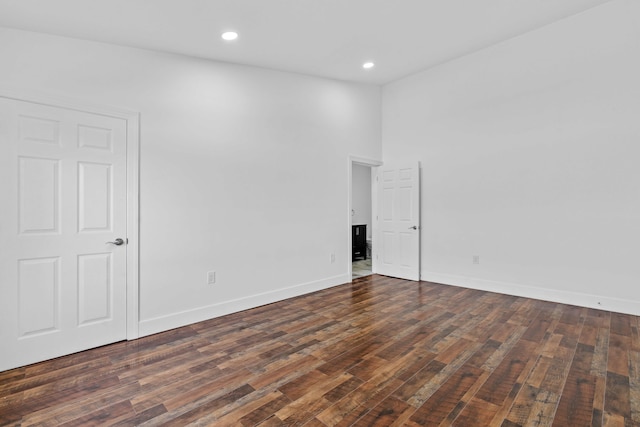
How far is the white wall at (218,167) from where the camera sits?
9.38 ft

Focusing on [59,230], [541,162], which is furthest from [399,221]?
[59,230]

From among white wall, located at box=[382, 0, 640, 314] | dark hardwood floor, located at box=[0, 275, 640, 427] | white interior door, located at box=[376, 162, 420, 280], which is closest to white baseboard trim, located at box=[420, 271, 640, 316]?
white wall, located at box=[382, 0, 640, 314]

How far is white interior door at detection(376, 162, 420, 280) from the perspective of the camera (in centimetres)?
521

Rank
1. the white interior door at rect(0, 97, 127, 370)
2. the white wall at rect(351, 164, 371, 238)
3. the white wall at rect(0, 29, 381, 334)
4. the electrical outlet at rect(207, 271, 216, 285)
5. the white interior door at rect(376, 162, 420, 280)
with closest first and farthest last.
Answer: the white interior door at rect(0, 97, 127, 370) → the white wall at rect(0, 29, 381, 334) → the electrical outlet at rect(207, 271, 216, 285) → the white interior door at rect(376, 162, 420, 280) → the white wall at rect(351, 164, 371, 238)

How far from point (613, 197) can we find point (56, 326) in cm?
571

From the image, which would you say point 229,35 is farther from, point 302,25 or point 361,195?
point 361,195

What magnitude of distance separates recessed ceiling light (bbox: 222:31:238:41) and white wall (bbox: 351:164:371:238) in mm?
5624

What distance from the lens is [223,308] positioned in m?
3.64

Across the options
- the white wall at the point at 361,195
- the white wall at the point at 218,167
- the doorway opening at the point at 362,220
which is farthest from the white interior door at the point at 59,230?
the white wall at the point at 361,195

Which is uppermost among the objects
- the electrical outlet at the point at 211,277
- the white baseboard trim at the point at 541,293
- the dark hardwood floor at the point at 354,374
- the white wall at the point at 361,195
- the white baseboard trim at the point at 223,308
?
the white wall at the point at 361,195

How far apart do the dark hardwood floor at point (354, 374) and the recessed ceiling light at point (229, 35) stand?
2914 mm

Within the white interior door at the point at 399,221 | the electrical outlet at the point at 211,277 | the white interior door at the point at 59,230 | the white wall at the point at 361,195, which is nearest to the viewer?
the white interior door at the point at 59,230

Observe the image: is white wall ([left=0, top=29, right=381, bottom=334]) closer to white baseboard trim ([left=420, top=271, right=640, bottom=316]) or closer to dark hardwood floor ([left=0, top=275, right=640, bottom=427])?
dark hardwood floor ([left=0, top=275, right=640, bottom=427])

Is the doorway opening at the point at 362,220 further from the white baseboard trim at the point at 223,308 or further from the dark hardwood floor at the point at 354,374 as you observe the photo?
the dark hardwood floor at the point at 354,374
